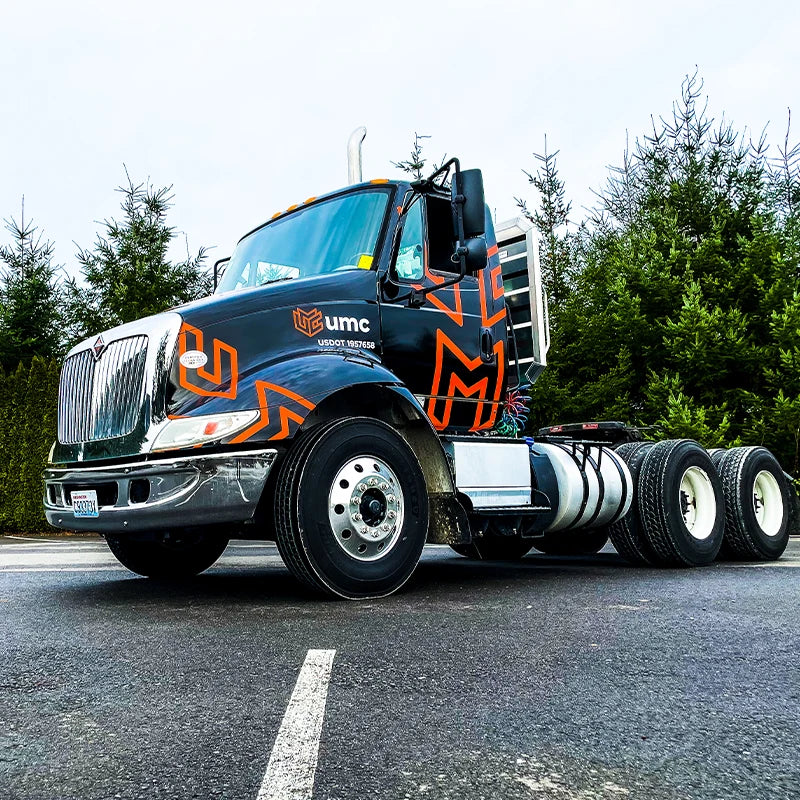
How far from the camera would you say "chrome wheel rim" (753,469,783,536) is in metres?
8.84

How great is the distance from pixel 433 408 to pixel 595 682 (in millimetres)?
3368

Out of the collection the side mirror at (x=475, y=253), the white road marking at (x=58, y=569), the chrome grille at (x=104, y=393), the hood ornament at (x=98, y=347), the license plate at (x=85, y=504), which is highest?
the side mirror at (x=475, y=253)

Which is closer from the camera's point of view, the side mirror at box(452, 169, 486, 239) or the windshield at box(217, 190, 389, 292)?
the side mirror at box(452, 169, 486, 239)

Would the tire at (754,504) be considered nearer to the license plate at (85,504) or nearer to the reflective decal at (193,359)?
the reflective decal at (193,359)

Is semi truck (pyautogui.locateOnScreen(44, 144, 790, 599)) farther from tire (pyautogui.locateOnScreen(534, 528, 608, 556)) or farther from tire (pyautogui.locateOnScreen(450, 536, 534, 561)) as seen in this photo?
tire (pyautogui.locateOnScreen(450, 536, 534, 561))

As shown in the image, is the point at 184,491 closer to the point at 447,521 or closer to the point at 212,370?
the point at 212,370

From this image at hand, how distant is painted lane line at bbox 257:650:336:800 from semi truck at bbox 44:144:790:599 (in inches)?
75.4

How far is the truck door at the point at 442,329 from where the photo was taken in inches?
251

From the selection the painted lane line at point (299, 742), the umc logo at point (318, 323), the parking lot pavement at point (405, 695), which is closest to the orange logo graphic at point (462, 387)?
the umc logo at point (318, 323)

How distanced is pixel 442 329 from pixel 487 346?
52 cm

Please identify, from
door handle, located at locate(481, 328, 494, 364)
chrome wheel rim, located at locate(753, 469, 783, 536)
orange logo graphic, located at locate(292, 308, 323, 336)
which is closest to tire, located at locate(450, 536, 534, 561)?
chrome wheel rim, located at locate(753, 469, 783, 536)

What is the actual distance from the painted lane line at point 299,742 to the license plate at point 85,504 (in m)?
2.34

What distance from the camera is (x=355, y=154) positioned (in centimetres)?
820

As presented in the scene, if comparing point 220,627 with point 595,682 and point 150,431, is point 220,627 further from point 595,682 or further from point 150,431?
point 595,682
